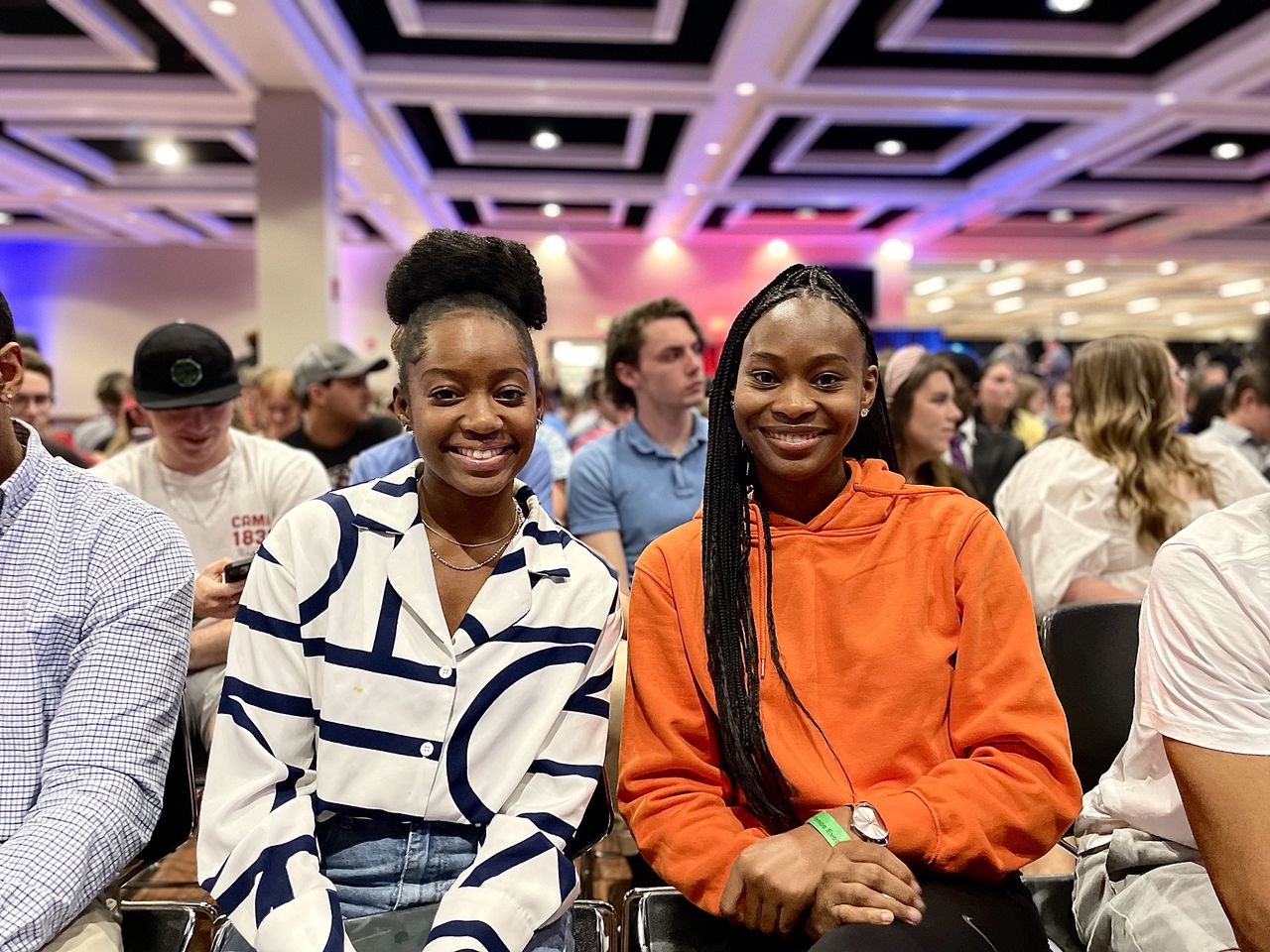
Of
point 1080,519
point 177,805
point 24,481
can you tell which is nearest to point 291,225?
point 1080,519

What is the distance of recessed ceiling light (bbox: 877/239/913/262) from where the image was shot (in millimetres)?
14180

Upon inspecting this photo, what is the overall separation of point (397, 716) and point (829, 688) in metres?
0.64

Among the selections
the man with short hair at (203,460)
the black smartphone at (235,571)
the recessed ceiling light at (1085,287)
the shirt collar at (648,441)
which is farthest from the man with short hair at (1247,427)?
the recessed ceiling light at (1085,287)

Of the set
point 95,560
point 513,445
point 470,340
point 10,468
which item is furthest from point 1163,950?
point 10,468

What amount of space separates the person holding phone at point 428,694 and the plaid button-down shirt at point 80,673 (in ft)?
0.51

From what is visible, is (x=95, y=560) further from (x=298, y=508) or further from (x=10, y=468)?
(x=298, y=508)

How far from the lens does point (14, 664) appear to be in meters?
1.50

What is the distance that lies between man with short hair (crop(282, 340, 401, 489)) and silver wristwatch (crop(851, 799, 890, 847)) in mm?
3454

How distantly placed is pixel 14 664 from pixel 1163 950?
5.61ft

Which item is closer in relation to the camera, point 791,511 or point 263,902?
point 263,902

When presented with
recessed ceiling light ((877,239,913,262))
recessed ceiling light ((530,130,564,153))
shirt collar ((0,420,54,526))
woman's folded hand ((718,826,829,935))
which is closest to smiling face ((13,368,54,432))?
shirt collar ((0,420,54,526))

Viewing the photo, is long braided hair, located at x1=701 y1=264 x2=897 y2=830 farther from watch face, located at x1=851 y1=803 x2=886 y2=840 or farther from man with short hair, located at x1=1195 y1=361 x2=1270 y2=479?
man with short hair, located at x1=1195 y1=361 x2=1270 y2=479

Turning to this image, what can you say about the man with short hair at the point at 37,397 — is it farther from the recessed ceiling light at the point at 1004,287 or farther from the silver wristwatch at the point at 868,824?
the recessed ceiling light at the point at 1004,287

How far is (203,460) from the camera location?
3.04m
